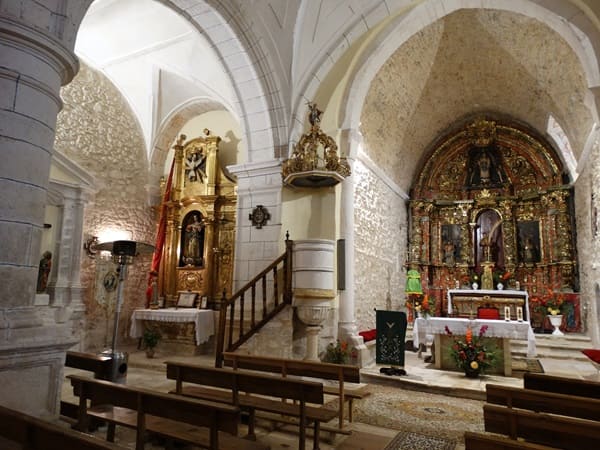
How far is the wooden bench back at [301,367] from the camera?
402cm

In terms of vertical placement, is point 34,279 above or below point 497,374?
above

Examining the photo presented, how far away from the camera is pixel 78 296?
8.82 metres

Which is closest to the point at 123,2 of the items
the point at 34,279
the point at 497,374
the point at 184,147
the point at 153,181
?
the point at 184,147

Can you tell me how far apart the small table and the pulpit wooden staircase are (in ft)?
3.65

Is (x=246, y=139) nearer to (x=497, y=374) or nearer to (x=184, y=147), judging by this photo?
(x=184, y=147)

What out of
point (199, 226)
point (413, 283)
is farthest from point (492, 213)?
point (199, 226)

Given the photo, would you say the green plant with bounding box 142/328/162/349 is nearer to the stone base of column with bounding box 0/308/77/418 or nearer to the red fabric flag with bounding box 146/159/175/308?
the red fabric flag with bounding box 146/159/175/308

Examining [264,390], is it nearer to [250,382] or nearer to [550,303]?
[250,382]

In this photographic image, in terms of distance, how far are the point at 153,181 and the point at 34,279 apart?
8012mm

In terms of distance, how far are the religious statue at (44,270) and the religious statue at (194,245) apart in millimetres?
2904

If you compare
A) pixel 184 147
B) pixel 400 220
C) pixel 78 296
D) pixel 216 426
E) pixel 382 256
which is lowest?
pixel 216 426

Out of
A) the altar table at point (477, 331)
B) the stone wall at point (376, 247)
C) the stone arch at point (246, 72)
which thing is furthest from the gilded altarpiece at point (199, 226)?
the altar table at point (477, 331)

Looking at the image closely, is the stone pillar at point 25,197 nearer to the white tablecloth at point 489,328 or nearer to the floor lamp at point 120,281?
the floor lamp at point 120,281

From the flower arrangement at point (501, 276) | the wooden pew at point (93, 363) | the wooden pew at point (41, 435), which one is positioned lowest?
the wooden pew at point (93, 363)
